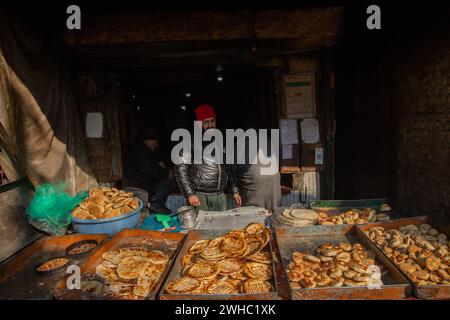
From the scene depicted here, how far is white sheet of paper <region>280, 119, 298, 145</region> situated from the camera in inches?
A: 234

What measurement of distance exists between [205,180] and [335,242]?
2.45 m

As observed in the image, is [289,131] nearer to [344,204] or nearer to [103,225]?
[344,204]

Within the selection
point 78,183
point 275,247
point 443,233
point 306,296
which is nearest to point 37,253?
point 78,183

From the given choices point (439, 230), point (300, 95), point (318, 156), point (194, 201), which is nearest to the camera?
point (439, 230)

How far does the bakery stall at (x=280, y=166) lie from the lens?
2785 mm

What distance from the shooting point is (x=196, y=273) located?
2789 mm

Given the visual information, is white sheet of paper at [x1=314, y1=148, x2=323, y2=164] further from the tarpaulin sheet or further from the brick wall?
the tarpaulin sheet

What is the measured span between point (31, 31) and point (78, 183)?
2575mm

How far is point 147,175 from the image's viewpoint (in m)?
6.93

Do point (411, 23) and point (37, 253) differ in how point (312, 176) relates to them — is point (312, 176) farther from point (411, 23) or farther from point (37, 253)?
point (37, 253)

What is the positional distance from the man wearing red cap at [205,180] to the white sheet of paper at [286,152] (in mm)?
1352

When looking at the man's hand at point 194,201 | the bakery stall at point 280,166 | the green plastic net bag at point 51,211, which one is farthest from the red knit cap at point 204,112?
the green plastic net bag at point 51,211

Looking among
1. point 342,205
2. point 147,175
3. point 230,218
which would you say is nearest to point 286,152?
point 342,205

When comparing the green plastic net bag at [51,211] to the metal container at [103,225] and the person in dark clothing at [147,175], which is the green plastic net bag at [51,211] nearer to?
the metal container at [103,225]
